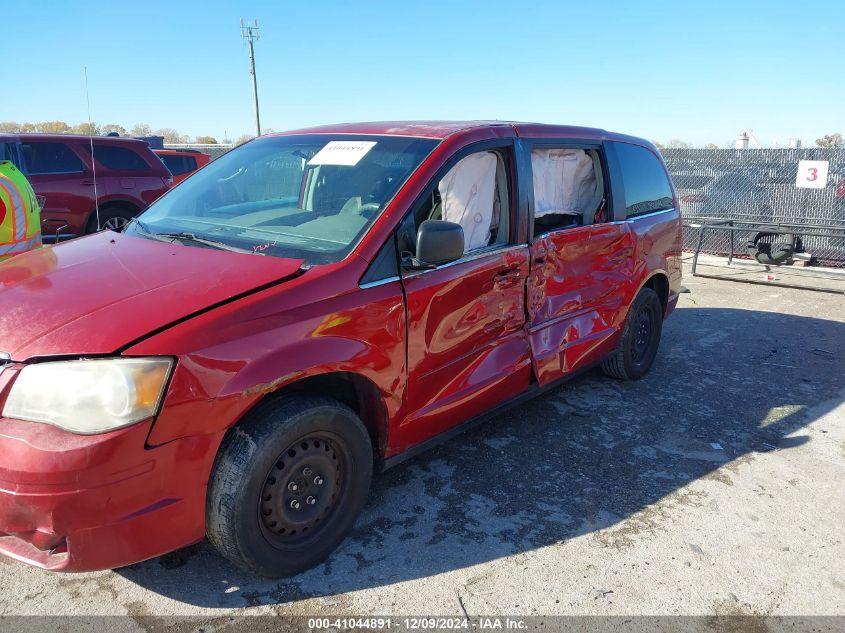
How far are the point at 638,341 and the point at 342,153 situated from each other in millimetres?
3054

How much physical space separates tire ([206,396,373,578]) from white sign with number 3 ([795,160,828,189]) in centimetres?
1107

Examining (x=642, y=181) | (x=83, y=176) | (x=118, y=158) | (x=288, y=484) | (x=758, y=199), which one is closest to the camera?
(x=288, y=484)

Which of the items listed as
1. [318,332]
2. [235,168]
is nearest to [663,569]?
[318,332]

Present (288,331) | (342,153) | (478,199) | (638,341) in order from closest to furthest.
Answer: (288,331) < (342,153) < (478,199) < (638,341)

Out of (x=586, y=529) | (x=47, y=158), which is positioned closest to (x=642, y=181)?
(x=586, y=529)

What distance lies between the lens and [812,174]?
11.1 metres

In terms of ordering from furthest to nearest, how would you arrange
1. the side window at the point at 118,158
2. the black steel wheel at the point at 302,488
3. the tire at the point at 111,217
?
the side window at the point at 118,158 < the tire at the point at 111,217 < the black steel wheel at the point at 302,488

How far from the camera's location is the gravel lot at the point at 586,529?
2.65 m

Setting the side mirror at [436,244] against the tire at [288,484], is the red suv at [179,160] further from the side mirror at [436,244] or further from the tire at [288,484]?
the tire at [288,484]

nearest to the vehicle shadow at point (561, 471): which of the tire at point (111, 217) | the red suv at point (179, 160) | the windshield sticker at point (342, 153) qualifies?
the windshield sticker at point (342, 153)

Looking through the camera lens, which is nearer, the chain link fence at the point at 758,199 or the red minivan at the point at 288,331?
the red minivan at the point at 288,331

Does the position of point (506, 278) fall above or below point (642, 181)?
below

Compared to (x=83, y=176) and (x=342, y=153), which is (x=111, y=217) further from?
(x=342, y=153)

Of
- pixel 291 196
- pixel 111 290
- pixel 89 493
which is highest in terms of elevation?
pixel 291 196
